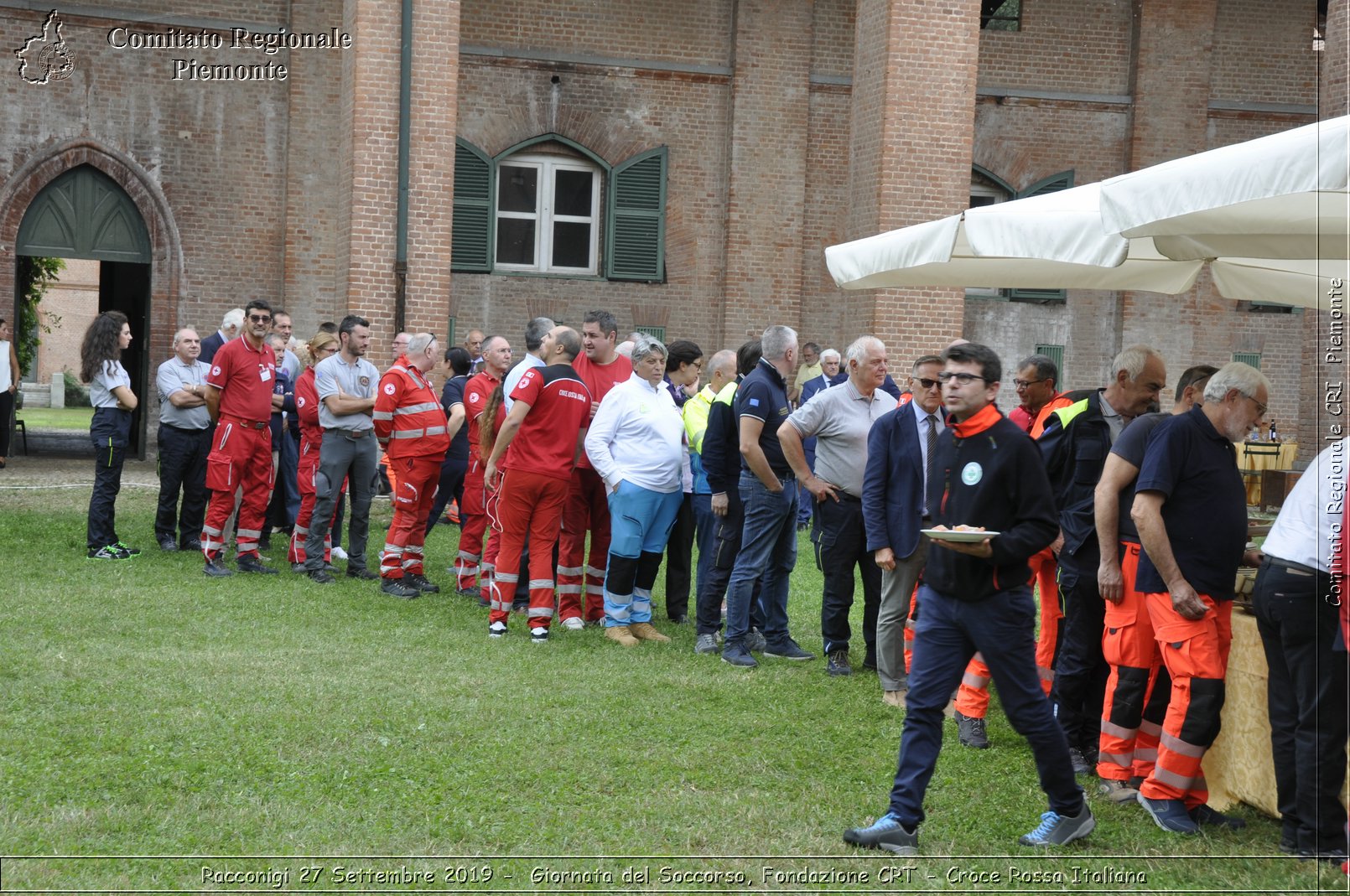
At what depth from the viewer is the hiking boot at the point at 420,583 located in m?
10.4

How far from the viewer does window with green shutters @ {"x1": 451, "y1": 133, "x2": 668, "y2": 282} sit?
1991cm

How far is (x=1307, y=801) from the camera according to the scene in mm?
5145

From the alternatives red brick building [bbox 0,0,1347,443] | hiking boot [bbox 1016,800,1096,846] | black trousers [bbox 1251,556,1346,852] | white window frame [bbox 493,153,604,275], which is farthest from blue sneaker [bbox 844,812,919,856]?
white window frame [bbox 493,153,604,275]

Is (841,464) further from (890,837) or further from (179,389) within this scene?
(179,389)

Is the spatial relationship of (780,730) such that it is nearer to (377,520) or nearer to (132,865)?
(132,865)

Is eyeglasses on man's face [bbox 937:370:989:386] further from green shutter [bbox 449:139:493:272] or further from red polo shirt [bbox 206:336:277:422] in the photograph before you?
green shutter [bbox 449:139:493:272]

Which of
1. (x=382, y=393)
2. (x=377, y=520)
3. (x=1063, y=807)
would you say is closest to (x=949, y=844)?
(x=1063, y=807)

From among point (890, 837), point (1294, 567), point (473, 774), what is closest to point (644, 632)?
point (473, 774)

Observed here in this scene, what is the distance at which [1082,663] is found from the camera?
644 cm

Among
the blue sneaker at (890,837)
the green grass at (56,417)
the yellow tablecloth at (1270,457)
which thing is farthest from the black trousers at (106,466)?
the green grass at (56,417)

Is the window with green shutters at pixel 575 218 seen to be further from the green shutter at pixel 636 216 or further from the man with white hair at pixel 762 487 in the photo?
the man with white hair at pixel 762 487

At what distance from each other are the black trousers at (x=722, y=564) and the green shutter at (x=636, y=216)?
38.1 ft

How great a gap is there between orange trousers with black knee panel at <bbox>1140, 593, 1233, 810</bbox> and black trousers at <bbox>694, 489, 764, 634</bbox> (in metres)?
3.63

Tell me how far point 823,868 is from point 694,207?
16218 millimetres
